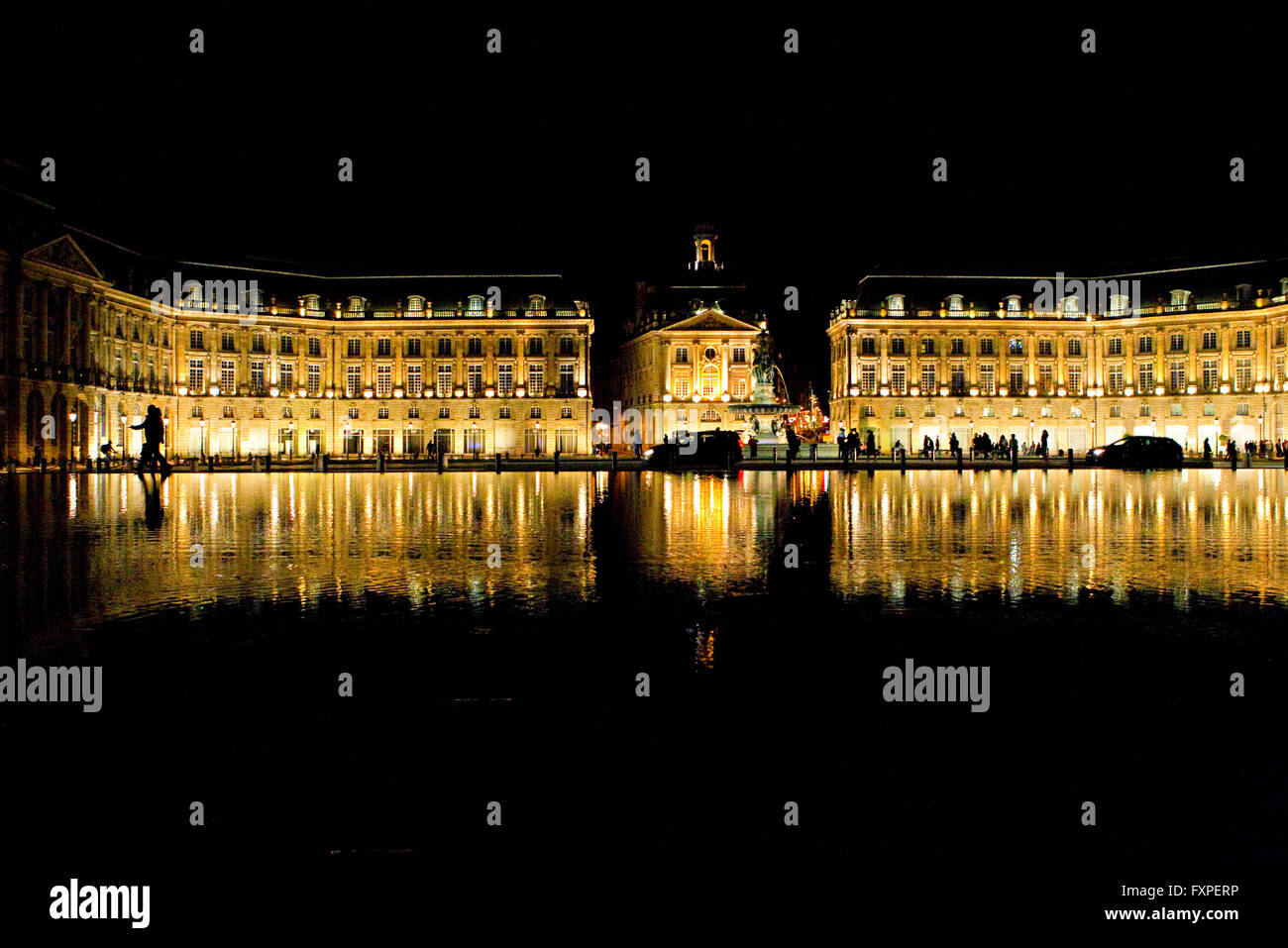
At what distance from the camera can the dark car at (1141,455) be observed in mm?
49938

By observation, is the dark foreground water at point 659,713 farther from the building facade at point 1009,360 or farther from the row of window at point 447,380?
the building facade at point 1009,360

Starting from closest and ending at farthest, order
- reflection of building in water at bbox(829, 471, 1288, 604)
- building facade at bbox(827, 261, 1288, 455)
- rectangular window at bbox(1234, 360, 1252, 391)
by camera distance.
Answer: reflection of building in water at bbox(829, 471, 1288, 604)
rectangular window at bbox(1234, 360, 1252, 391)
building facade at bbox(827, 261, 1288, 455)

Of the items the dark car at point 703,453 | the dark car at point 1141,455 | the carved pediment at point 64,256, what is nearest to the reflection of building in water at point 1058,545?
the dark car at point 703,453

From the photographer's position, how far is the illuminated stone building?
96250mm

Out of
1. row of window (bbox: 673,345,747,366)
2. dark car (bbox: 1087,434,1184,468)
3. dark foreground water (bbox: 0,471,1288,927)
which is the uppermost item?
row of window (bbox: 673,345,747,366)

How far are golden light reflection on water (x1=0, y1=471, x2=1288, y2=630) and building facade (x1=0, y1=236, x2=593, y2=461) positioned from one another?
6775 centimetres

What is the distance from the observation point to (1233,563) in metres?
10.9

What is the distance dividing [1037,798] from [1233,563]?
7.96m

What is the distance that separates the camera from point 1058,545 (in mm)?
12891

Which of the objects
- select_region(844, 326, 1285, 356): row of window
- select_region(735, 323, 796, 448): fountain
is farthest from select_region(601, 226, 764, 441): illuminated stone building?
select_region(735, 323, 796, 448): fountain

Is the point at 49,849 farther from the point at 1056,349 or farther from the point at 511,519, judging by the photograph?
the point at 1056,349

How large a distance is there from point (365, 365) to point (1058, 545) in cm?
8724

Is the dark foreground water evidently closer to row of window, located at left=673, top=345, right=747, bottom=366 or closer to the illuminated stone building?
the illuminated stone building
